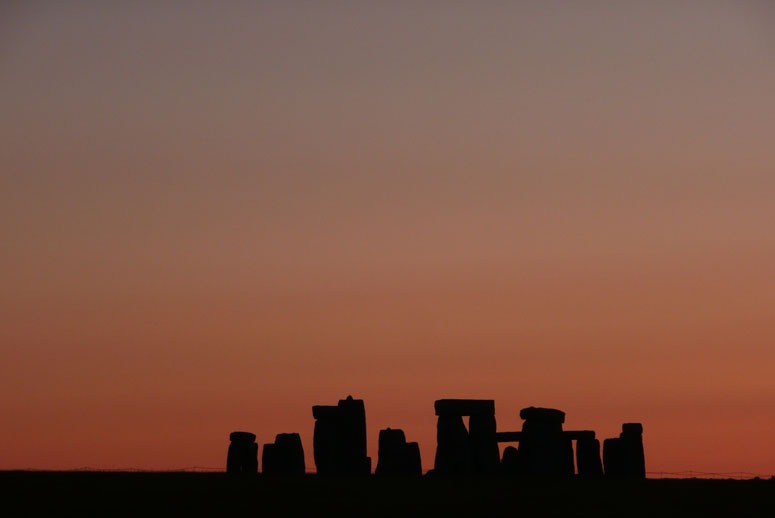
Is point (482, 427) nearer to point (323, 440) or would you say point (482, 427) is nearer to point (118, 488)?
point (323, 440)

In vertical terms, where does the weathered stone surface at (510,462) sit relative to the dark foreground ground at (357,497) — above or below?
above

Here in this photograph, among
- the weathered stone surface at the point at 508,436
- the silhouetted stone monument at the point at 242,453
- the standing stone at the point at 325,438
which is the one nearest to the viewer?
the weathered stone surface at the point at 508,436

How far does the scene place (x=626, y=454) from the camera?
1987 inches

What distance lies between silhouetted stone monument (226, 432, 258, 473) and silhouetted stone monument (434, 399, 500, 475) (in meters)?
5.25

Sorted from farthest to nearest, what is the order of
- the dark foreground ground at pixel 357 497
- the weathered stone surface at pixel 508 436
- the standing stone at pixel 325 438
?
the standing stone at pixel 325 438 < the weathered stone surface at pixel 508 436 < the dark foreground ground at pixel 357 497

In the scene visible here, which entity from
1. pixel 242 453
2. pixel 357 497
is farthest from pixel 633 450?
pixel 357 497

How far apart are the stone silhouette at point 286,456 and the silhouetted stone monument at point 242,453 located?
25.3 inches

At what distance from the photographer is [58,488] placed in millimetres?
41250

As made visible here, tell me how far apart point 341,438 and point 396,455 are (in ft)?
5.77

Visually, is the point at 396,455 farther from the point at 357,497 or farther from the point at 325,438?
the point at 357,497

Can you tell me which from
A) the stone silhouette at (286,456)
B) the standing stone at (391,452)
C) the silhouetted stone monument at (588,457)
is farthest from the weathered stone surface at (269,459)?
the silhouetted stone monument at (588,457)

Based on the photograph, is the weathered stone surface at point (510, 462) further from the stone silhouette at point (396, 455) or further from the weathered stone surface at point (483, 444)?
the stone silhouette at point (396, 455)

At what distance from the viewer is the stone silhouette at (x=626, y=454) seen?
165ft

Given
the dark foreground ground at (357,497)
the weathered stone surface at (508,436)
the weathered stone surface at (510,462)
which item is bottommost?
the dark foreground ground at (357,497)
